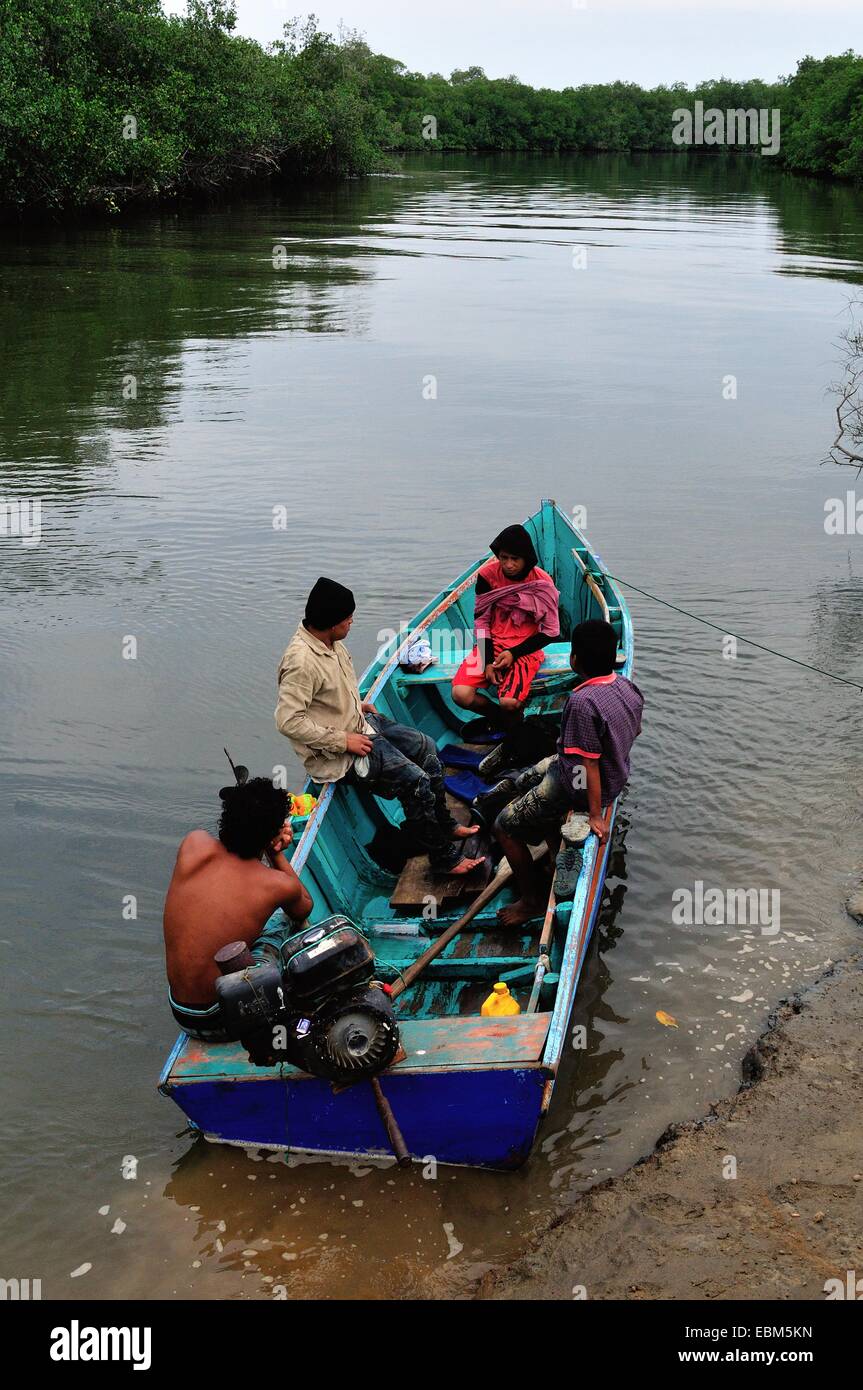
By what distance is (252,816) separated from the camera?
4.23m

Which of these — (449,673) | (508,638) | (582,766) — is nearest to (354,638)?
(449,673)

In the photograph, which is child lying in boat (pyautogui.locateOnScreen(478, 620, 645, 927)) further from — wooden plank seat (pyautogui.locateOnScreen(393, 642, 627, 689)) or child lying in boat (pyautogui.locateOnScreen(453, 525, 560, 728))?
wooden plank seat (pyautogui.locateOnScreen(393, 642, 627, 689))

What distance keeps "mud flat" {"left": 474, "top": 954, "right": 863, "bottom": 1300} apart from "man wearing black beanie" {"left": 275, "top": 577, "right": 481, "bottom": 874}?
74.7 inches

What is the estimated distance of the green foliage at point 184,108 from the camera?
29.2 meters

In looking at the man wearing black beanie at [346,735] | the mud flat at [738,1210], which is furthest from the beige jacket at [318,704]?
the mud flat at [738,1210]

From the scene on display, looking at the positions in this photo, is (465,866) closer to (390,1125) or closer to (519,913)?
(519,913)

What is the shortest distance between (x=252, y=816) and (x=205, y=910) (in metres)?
0.40

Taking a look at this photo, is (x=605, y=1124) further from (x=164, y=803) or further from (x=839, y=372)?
(x=839, y=372)

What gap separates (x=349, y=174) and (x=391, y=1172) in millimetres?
58798

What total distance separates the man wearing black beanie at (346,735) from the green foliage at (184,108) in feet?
90.0

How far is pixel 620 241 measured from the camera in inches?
1348

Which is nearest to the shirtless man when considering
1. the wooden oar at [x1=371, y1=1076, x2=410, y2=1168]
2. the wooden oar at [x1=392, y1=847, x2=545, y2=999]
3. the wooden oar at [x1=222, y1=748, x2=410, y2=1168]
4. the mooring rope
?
the wooden oar at [x1=222, y1=748, x2=410, y2=1168]

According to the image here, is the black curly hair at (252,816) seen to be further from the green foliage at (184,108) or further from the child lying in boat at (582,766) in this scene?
the green foliage at (184,108)

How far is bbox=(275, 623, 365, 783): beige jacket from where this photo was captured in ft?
17.8
